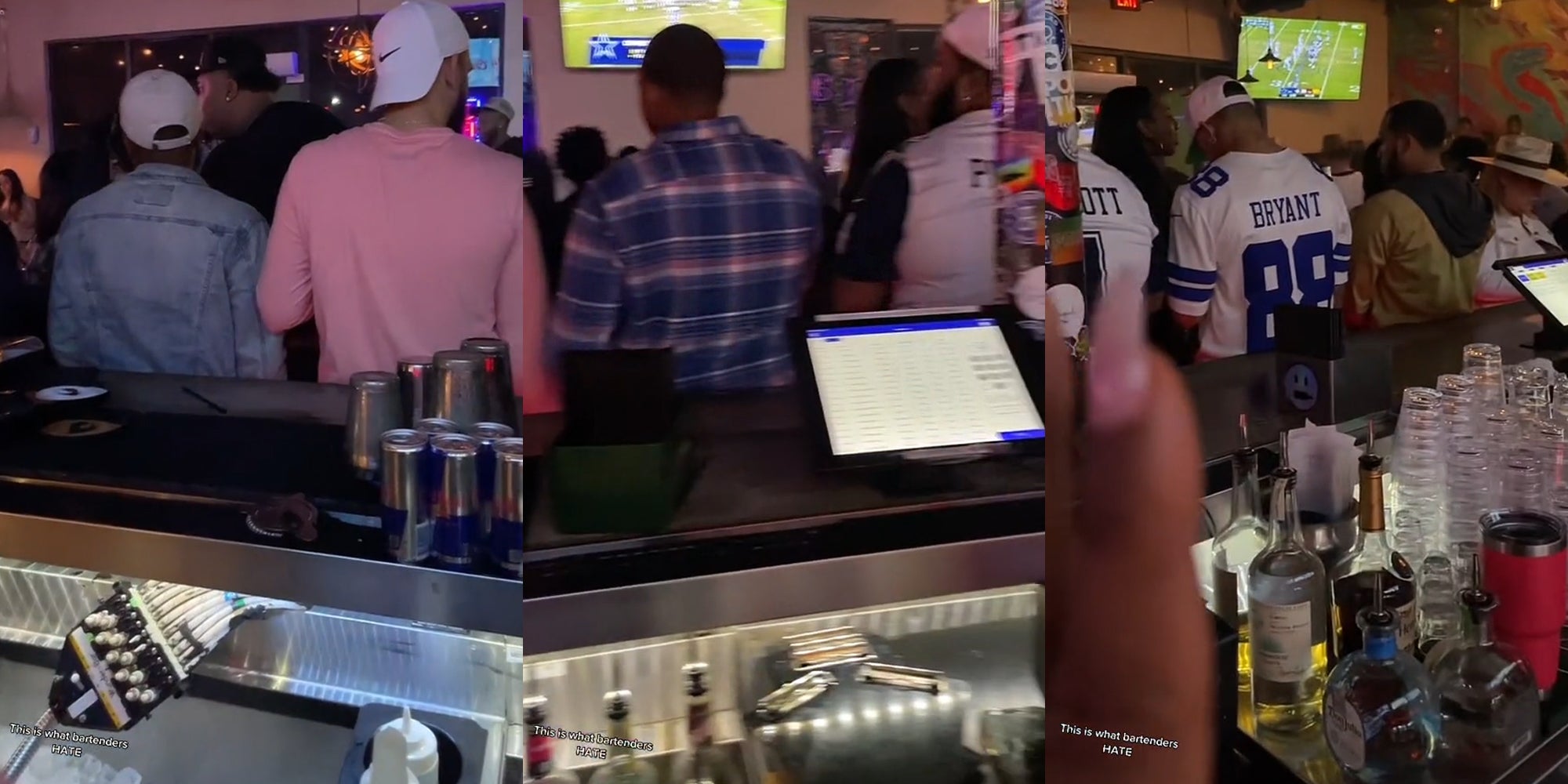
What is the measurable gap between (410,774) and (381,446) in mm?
454

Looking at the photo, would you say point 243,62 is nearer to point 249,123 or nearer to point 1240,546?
point 249,123

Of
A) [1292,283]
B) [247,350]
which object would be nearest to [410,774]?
[247,350]

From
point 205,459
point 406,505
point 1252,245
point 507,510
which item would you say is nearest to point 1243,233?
point 1252,245

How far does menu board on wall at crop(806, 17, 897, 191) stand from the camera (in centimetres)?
108

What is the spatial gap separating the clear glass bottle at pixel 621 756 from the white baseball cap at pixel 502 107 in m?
0.90

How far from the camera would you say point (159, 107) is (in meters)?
1.78

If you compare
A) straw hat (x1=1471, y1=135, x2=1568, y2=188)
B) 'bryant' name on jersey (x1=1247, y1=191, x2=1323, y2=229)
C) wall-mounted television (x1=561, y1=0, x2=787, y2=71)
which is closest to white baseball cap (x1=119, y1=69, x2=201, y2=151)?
wall-mounted television (x1=561, y1=0, x2=787, y2=71)

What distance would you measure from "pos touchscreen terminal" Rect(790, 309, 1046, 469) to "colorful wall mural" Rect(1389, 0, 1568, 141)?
3.41 ft

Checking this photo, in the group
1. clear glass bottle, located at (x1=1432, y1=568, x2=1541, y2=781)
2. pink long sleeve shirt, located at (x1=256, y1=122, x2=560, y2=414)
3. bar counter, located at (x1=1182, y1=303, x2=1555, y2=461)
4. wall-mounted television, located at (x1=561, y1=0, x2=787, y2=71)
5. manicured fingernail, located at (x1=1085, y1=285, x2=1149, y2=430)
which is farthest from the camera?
pink long sleeve shirt, located at (x1=256, y1=122, x2=560, y2=414)

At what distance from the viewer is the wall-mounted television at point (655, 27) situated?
1057mm

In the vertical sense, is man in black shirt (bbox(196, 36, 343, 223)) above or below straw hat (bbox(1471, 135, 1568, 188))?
above

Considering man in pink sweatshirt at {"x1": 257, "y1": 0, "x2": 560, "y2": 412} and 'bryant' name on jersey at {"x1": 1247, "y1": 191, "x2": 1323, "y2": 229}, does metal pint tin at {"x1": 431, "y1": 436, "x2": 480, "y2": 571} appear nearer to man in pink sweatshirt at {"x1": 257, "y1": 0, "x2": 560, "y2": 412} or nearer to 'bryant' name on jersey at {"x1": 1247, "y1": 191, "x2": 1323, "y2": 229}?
man in pink sweatshirt at {"x1": 257, "y1": 0, "x2": 560, "y2": 412}

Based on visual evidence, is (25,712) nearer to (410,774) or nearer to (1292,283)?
(410,774)

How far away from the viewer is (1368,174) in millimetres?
1676
